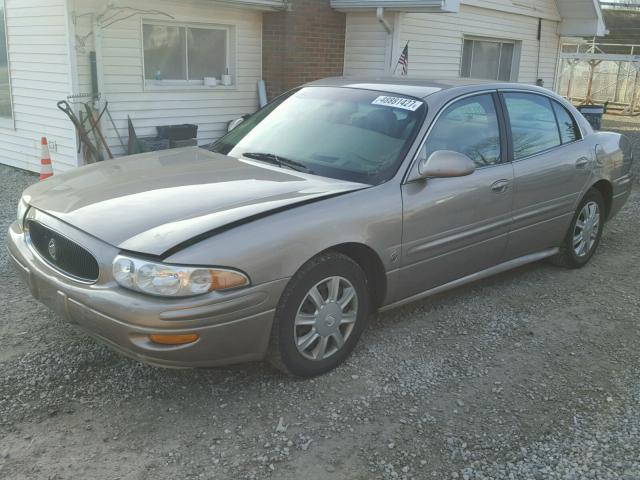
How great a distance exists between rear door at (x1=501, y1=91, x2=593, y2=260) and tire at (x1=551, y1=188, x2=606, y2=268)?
17 cm

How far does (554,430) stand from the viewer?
129 inches

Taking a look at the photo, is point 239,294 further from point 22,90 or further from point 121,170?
point 22,90

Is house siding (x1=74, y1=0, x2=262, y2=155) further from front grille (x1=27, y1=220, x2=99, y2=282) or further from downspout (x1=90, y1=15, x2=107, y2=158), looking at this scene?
front grille (x1=27, y1=220, x2=99, y2=282)

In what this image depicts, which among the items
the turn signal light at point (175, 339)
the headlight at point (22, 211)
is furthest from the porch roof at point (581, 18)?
the turn signal light at point (175, 339)

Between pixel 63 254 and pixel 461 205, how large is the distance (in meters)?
2.45

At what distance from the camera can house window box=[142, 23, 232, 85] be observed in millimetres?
9305

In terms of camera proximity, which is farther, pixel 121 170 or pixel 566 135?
pixel 566 135

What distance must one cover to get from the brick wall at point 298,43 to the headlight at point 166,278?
777 centimetres

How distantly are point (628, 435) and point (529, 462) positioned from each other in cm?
64

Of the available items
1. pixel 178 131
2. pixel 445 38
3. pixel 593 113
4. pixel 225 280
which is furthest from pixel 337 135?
pixel 593 113

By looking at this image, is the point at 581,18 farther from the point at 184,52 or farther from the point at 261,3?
the point at 184,52

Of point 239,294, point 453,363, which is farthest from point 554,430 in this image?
point 239,294

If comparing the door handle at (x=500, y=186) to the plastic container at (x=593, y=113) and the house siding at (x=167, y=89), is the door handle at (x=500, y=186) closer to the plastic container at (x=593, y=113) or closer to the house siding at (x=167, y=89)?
the house siding at (x=167, y=89)

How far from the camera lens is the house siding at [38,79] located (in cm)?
844
